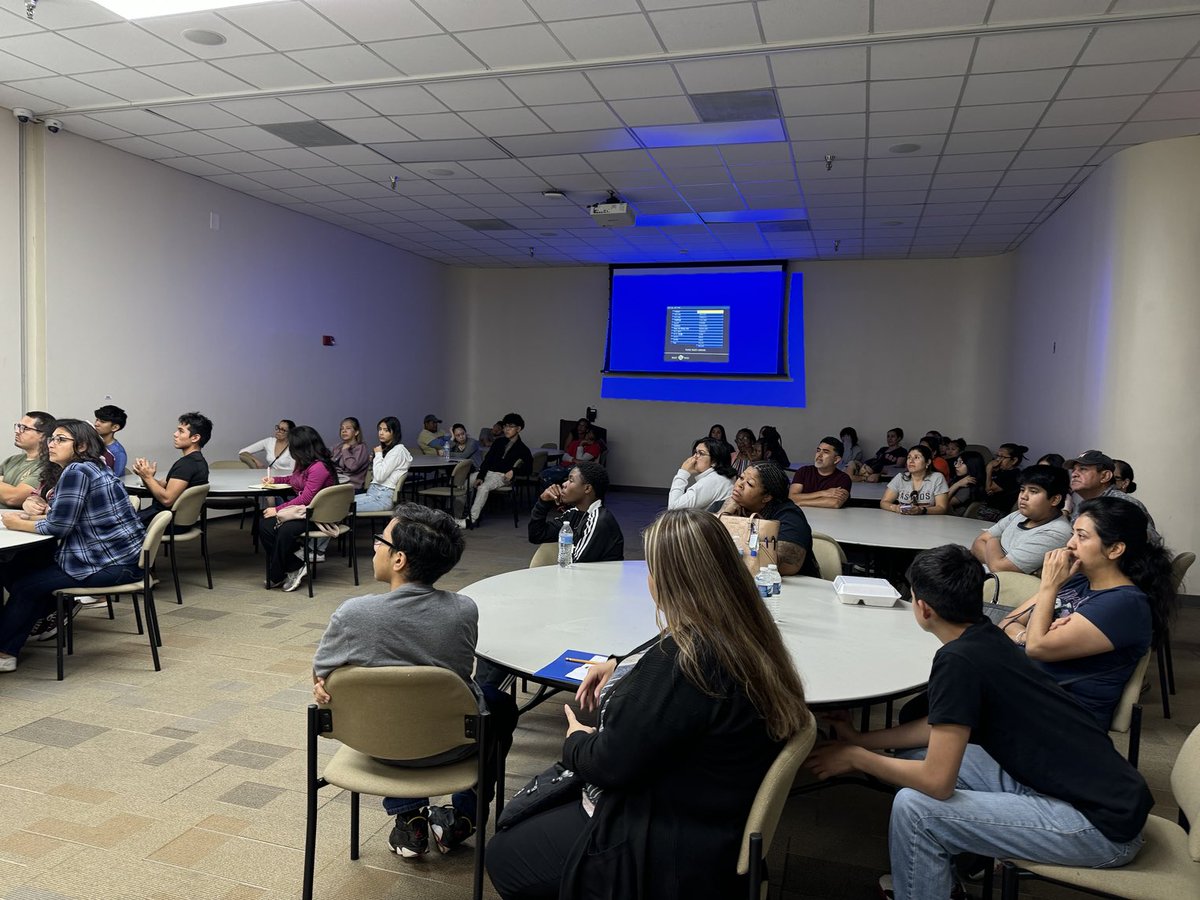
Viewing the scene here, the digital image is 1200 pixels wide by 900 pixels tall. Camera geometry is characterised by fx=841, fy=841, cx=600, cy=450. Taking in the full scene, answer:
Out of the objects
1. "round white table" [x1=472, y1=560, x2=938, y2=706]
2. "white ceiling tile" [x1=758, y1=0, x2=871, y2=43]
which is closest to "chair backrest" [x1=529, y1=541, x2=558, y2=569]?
"round white table" [x1=472, y1=560, x2=938, y2=706]

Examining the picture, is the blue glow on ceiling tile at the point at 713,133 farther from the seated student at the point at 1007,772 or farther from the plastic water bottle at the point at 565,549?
the seated student at the point at 1007,772

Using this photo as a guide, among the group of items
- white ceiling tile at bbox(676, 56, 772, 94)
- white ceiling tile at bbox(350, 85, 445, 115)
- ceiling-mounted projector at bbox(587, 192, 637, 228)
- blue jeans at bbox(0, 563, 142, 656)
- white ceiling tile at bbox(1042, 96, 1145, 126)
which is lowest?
blue jeans at bbox(0, 563, 142, 656)

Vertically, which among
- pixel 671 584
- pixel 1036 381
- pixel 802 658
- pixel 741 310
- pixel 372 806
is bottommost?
pixel 372 806

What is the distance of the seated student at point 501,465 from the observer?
31.1 feet

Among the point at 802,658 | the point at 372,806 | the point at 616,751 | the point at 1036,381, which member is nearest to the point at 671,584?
the point at 616,751

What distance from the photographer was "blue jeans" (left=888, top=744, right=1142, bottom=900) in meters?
1.90

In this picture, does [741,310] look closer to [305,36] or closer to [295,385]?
[295,385]

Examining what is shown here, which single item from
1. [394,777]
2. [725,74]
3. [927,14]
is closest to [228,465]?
[725,74]

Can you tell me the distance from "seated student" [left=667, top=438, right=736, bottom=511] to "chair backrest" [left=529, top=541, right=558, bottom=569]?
4.52 ft

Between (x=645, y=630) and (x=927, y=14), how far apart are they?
364cm

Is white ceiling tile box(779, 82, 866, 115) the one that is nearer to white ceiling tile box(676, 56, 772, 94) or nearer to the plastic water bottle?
white ceiling tile box(676, 56, 772, 94)

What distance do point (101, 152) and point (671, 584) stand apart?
7.69 m

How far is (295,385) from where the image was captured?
1000cm

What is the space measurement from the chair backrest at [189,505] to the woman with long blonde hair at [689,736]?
14.6 ft
